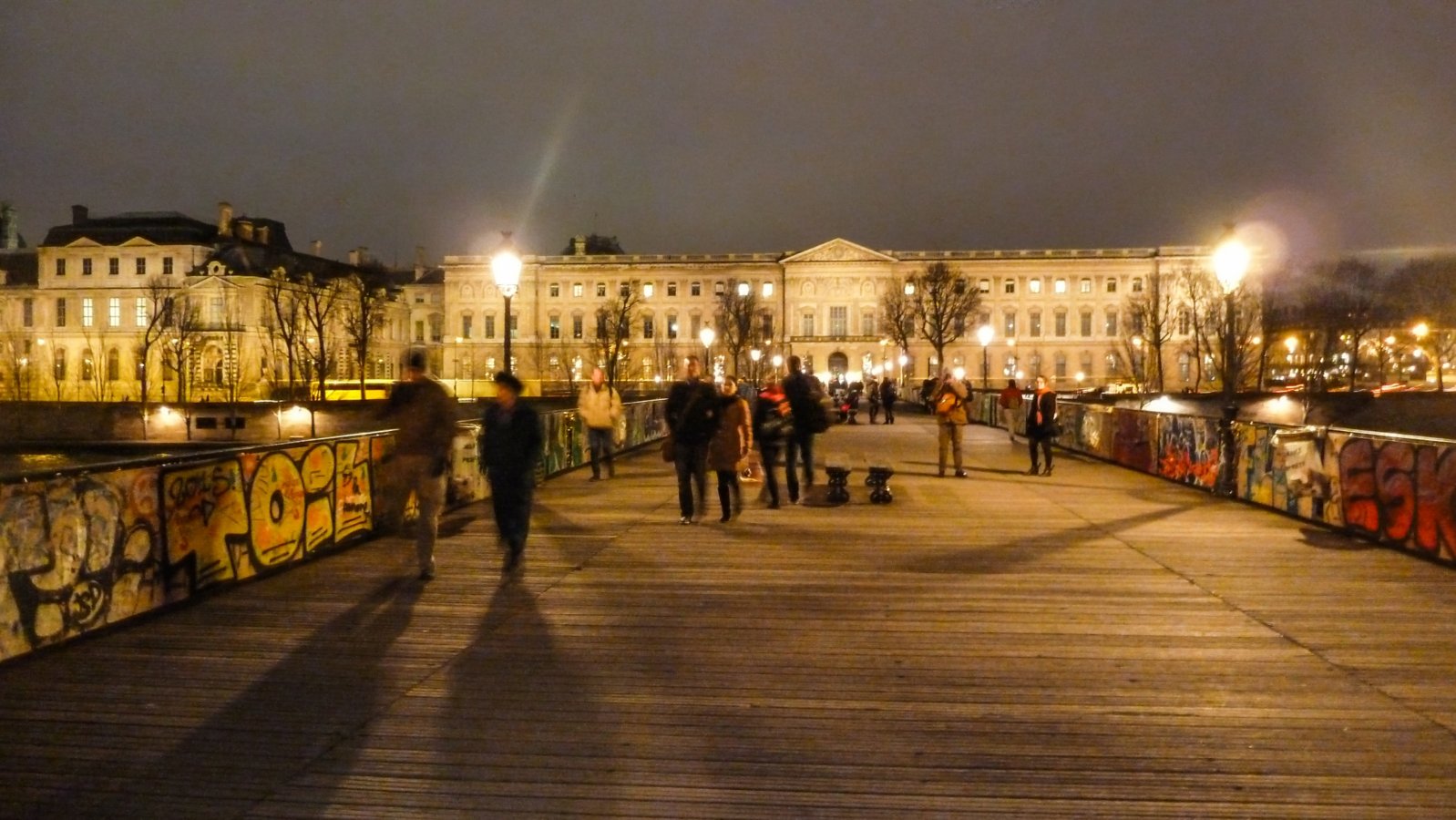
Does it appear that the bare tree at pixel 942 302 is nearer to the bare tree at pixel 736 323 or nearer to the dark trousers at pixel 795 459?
the bare tree at pixel 736 323

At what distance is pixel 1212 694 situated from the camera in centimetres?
696

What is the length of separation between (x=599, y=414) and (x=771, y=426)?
426 cm

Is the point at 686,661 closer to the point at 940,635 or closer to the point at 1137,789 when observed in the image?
the point at 940,635

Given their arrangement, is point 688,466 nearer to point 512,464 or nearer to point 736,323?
point 512,464

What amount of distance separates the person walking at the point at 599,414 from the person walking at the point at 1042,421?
7715mm

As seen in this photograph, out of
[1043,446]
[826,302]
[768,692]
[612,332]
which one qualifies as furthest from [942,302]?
[768,692]

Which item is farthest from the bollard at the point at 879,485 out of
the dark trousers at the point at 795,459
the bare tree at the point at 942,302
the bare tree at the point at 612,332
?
the bare tree at the point at 612,332

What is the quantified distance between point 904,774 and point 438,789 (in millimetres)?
2144

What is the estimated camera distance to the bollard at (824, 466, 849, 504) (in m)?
17.1

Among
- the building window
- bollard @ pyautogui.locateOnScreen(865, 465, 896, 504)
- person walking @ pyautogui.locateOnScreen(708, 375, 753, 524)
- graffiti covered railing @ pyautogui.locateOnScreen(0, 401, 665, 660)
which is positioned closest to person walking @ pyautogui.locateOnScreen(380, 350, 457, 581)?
graffiti covered railing @ pyautogui.locateOnScreen(0, 401, 665, 660)

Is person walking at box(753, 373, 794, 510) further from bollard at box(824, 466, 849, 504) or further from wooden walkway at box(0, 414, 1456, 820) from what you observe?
wooden walkway at box(0, 414, 1456, 820)

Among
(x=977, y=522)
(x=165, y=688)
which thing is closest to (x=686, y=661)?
(x=165, y=688)

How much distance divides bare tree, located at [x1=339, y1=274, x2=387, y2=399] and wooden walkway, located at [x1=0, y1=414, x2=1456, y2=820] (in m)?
63.1

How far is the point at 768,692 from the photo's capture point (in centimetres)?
701
